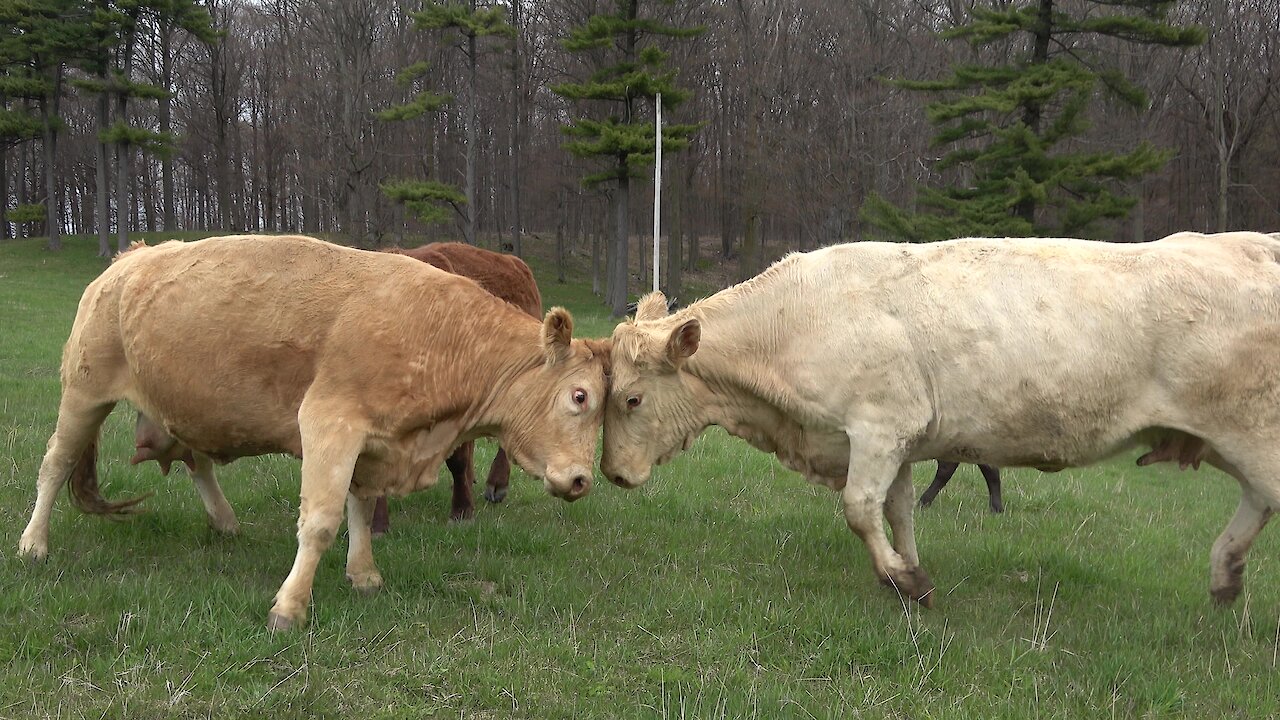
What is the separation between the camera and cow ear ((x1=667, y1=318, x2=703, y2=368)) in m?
4.91

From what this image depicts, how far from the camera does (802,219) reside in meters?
34.8

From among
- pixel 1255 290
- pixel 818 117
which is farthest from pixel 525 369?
pixel 818 117

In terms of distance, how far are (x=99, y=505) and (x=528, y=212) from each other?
43642 millimetres

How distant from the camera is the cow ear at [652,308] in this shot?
566 cm

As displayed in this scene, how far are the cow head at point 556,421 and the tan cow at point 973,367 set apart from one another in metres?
0.35

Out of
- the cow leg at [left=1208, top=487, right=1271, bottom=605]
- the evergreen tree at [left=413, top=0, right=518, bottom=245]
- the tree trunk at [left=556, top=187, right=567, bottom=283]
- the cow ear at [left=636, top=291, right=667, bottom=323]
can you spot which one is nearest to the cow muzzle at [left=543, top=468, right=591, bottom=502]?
the cow ear at [left=636, top=291, right=667, bottom=323]

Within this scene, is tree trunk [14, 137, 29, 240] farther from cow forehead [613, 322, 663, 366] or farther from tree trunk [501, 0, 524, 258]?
cow forehead [613, 322, 663, 366]

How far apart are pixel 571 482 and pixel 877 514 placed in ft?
5.46

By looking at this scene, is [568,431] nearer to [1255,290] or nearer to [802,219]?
[1255,290]

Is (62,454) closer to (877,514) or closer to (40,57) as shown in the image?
(877,514)

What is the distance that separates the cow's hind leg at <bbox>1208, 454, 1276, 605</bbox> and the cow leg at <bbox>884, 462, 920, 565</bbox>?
1619 mm

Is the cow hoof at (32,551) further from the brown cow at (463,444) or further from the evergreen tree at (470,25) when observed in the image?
the evergreen tree at (470,25)

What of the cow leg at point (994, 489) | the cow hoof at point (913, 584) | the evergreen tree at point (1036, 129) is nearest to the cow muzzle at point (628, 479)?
the cow hoof at point (913, 584)

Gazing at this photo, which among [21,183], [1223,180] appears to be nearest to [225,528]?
[1223,180]
